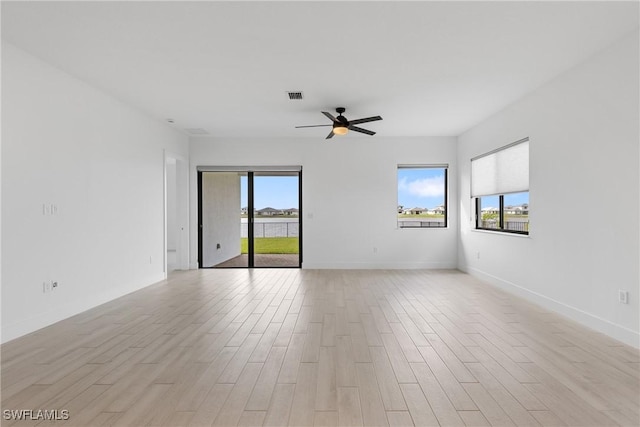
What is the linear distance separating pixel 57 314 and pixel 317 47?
3.86 meters

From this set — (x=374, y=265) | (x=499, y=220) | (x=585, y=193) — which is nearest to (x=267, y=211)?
(x=374, y=265)

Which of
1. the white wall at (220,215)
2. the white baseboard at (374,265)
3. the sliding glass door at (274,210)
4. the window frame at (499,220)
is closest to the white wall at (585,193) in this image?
the window frame at (499,220)

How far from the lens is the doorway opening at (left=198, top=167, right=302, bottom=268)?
765cm

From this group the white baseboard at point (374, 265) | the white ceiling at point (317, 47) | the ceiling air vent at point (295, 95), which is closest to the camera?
the white ceiling at point (317, 47)

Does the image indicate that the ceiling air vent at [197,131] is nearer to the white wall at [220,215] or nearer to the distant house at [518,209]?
the white wall at [220,215]

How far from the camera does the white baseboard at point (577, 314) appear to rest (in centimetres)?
320

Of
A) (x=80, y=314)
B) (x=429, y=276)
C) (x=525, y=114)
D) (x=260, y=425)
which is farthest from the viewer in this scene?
(x=429, y=276)

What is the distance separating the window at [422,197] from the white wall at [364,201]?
18 cm

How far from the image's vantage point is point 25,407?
2.15 metres

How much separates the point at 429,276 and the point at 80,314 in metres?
5.34

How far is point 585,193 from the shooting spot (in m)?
3.73

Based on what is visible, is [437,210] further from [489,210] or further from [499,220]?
[499,220]

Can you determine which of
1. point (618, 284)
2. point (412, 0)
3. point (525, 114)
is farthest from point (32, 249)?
point (525, 114)

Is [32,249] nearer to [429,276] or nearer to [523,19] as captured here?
[523,19]
